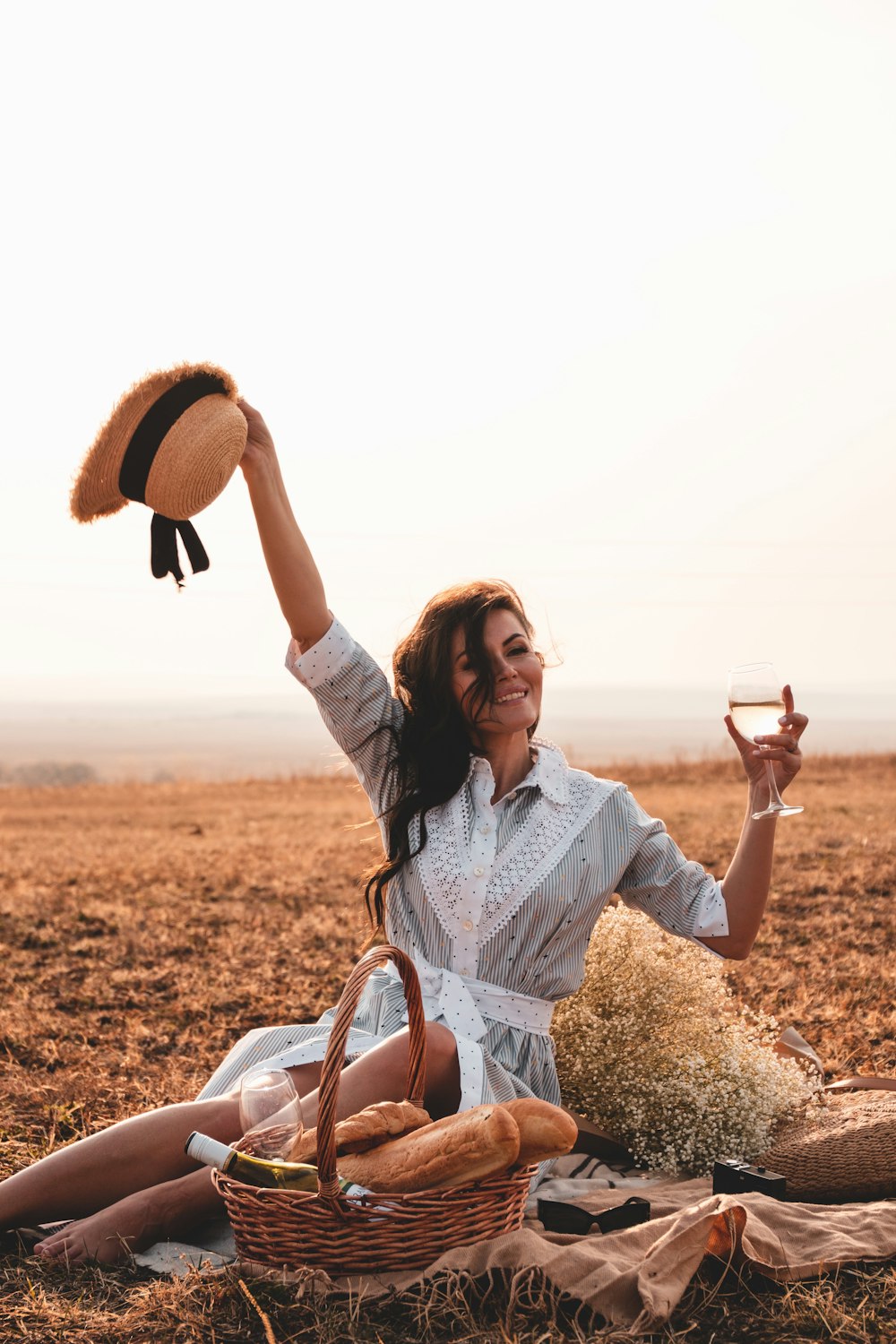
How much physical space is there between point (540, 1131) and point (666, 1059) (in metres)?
1.48

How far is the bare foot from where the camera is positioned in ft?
11.2

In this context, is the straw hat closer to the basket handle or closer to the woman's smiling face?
the woman's smiling face

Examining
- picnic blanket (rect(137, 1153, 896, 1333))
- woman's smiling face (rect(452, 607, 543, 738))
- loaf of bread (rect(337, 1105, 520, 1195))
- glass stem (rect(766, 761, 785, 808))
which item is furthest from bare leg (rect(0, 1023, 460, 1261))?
glass stem (rect(766, 761, 785, 808))

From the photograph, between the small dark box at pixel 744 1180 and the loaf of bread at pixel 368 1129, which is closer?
the loaf of bread at pixel 368 1129

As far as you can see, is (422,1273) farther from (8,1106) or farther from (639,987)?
(8,1106)

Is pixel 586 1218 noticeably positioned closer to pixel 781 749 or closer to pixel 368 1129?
pixel 368 1129

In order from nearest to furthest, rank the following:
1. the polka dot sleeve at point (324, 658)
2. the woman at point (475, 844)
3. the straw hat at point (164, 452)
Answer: the straw hat at point (164, 452), the woman at point (475, 844), the polka dot sleeve at point (324, 658)

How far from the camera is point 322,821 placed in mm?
15539

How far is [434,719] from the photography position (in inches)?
165

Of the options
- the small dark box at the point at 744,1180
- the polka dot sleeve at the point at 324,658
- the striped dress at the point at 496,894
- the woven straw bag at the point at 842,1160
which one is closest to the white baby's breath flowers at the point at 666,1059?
the woven straw bag at the point at 842,1160

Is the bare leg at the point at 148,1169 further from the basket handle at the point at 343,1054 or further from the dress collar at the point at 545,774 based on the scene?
the dress collar at the point at 545,774

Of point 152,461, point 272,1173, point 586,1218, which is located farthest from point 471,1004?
point 152,461

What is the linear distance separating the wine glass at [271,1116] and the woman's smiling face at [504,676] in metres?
1.37

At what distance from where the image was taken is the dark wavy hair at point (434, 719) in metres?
4.13
